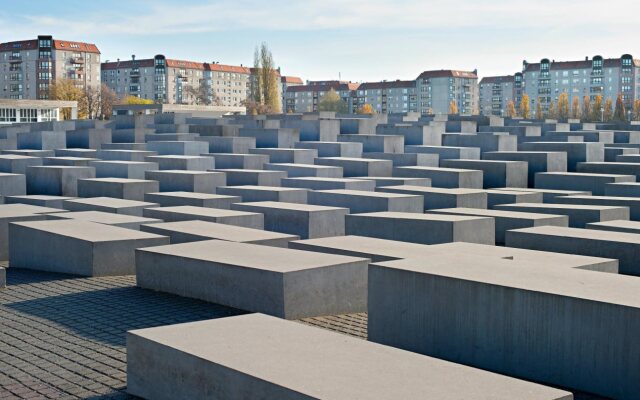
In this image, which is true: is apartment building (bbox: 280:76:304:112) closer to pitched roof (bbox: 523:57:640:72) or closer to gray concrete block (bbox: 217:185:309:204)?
pitched roof (bbox: 523:57:640:72)

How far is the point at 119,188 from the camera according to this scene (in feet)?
66.0

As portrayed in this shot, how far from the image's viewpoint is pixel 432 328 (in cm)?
811

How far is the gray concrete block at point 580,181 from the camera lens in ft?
69.6

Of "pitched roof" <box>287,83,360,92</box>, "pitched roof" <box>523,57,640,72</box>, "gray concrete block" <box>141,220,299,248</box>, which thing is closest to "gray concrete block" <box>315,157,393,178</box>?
"gray concrete block" <box>141,220,299,248</box>

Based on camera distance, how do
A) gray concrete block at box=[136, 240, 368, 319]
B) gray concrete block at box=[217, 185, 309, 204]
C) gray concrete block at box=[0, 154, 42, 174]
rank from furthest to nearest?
gray concrete block at box=[0, 154, 42, 174] → gray concrete block at box=[217, 185, 309, 204] → gray concrete block at box=[136, 240, 368, 319]

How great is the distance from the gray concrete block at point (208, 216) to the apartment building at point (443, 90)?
155288mm

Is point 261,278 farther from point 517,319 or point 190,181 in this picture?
point 190,181

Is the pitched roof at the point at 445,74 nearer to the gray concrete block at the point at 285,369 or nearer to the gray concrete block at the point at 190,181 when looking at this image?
the gray concrete block at the point at 190,181

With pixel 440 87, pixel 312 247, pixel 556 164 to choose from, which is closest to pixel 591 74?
pixel 440 87

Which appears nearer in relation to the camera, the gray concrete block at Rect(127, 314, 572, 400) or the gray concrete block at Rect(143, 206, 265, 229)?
the gray concrete block at Rect(127, 314, 572, 400)

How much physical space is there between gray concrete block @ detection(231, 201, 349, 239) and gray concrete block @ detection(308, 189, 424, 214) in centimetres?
119

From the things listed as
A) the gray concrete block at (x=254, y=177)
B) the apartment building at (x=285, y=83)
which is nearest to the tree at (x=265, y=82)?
the gray concrete block at (x=254, y=177)

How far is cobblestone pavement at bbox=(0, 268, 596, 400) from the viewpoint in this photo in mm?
7211

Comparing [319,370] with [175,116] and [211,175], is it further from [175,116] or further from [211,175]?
[175,116]
